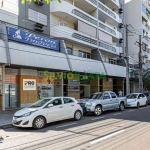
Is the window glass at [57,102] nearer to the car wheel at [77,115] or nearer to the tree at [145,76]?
the car wheel at [77,115]

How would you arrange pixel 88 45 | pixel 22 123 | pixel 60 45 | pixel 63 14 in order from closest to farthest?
1. pixel 22 123
2. pixel 60 45
3. pixel 63 14
4. pixel 88 45

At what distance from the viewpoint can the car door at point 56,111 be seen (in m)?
10.3

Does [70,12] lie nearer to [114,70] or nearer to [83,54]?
[83,54]

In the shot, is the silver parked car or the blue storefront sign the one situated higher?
the blue storefront sign

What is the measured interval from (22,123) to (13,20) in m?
11.2

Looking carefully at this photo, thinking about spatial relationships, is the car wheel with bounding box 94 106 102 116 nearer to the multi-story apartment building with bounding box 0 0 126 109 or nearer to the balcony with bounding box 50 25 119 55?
the multi-story apartment building with bounding box 0 0 126 109

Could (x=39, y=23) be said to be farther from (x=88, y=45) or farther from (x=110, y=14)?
(x=110, y=14)

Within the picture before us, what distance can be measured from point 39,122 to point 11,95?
8.67 m

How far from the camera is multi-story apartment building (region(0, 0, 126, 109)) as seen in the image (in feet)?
52.7

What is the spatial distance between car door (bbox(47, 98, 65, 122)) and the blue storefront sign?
787 cm

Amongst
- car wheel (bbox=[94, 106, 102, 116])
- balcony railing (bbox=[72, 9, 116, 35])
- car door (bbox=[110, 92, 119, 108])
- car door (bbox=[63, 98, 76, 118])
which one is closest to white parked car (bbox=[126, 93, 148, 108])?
car door (bbox=[110, 92, 119, 108])

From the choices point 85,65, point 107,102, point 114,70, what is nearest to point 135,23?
point 114,70

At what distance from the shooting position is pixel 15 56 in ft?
50.0

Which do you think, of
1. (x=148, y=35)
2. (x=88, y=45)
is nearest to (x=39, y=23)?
(x=88, y=45)
